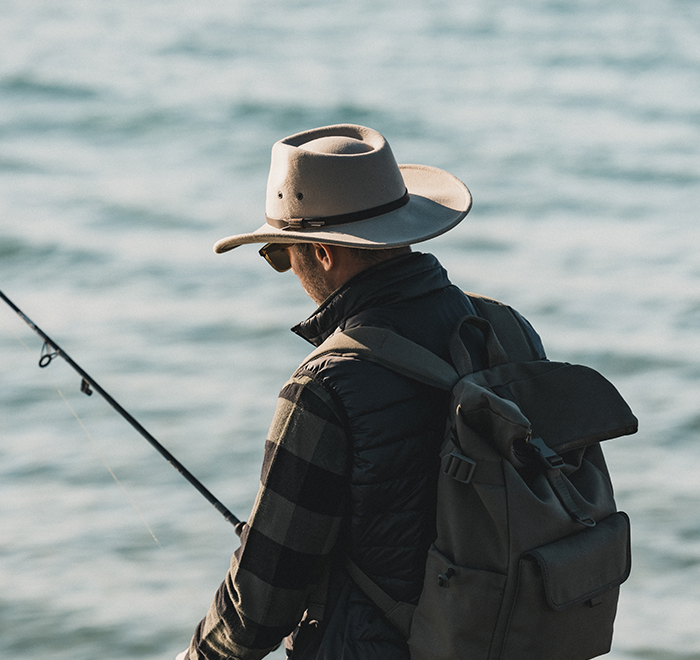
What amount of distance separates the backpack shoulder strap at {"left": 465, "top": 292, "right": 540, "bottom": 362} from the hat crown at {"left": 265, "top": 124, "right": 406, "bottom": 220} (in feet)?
0.76

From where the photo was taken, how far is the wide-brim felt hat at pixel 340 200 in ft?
5.30

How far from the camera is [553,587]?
1452 millimetres

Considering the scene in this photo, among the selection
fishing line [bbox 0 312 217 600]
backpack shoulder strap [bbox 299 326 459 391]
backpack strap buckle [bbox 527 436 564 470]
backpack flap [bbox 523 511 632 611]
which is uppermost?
backpack shoulder strap [bbox 299 326 459 391]

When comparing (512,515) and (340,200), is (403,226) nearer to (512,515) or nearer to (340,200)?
(340,200)

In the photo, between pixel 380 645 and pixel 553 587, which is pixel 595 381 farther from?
pixel 380 645

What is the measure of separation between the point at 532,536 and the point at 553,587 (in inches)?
3.0

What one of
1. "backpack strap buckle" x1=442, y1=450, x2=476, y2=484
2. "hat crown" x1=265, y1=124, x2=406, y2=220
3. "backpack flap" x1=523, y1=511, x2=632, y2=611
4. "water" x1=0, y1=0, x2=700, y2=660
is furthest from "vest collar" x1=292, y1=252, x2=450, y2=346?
"water" x1=0, y1=0, x2=700, y2=660

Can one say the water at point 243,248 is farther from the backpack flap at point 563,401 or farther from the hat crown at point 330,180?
the hat crown at point 330,180

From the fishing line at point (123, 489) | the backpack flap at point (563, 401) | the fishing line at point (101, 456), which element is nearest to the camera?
the backpack flap at point (563, 401)

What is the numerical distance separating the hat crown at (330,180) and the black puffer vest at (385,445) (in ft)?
0.41

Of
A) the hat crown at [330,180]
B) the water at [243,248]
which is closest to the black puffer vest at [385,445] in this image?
the hat crown at [330,180]

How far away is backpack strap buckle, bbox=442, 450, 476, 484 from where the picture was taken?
143 cm

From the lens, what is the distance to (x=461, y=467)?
4.68 ft

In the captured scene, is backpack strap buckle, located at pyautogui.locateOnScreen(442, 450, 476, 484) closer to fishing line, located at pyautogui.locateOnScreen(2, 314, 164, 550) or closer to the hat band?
the hat band
